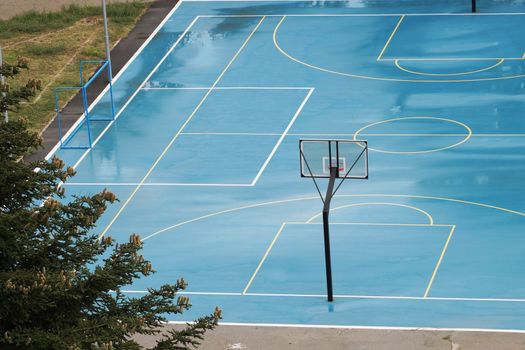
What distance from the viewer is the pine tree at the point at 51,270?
15.8 meters

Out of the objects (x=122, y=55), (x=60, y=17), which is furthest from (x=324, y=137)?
(x=60, y=17)

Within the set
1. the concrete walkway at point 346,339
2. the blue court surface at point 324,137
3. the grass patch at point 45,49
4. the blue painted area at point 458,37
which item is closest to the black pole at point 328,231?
the blue court surface at point 324,137

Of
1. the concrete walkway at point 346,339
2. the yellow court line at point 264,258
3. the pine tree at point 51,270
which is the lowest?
the yellow court line at point 264,258

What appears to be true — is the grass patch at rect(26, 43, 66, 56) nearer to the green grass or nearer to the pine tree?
the green grass

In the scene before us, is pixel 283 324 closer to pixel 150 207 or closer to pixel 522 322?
pixel 522 322

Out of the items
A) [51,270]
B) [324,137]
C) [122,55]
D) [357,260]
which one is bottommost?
[122,55]

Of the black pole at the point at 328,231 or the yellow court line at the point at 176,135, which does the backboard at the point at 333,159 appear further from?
the yellow court line at the point at 176,135

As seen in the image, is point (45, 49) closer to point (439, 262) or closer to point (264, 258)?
point (264, 258)

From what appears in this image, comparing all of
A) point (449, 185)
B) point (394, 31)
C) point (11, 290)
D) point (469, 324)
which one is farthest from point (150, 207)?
point (11, 290)

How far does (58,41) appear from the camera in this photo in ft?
148

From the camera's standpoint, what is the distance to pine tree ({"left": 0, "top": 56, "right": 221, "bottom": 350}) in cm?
1576

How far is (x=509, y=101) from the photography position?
37719 millimetres

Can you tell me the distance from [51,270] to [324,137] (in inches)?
776

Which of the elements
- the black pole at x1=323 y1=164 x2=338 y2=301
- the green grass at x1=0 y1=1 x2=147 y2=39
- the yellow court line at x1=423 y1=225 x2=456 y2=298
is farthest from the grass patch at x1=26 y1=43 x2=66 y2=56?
the black pole at x1=323 y1=164 x2=338 y2=301
